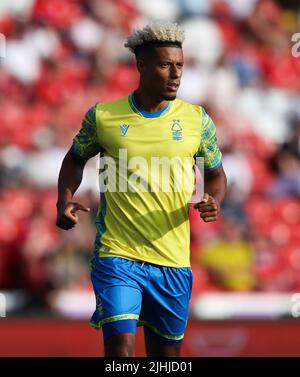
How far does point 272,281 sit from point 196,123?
5038mm

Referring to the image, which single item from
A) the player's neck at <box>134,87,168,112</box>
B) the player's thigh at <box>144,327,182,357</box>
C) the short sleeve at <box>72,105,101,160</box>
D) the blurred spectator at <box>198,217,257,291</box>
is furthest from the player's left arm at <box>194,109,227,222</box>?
the blurred spectator at <box>198,217,257,291</box>

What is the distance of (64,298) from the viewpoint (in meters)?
9.77

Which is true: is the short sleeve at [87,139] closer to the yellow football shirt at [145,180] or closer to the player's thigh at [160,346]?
the yellow football shirt at [145,180]

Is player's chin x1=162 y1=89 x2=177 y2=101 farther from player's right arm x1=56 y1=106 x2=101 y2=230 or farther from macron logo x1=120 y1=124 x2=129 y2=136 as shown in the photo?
player's right arm x1=56 y1=106 x2=101 y2=230

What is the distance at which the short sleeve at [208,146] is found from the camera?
5.60 metres

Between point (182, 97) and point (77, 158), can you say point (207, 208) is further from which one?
point (182, 97)

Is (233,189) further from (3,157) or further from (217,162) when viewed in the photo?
(217,162)

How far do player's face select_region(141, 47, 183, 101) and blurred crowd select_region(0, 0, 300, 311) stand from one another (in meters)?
4.77

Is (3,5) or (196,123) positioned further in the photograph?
(3,5)

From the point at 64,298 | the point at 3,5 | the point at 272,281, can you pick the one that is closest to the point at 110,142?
the point at 64,298

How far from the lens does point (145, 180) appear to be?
17.8 ft

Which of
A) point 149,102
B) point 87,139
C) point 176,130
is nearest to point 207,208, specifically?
point 176,130

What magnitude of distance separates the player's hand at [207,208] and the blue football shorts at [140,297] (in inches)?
20.2

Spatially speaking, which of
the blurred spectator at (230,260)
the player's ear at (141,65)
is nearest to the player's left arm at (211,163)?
the player's ear at (141,65)
